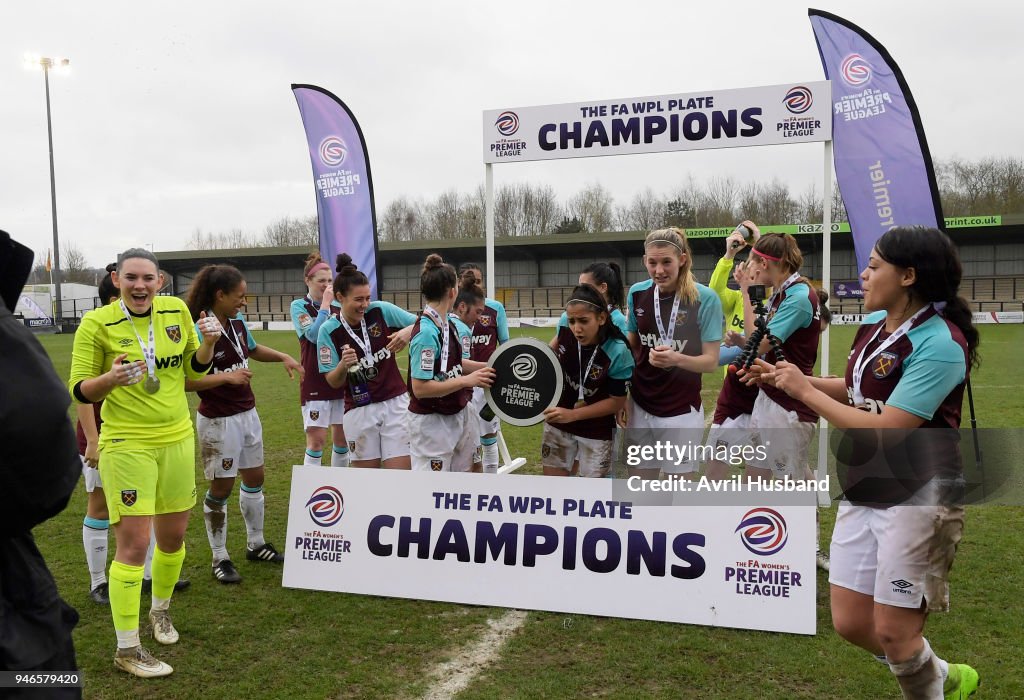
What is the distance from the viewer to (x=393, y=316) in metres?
5.78

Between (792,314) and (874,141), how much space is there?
4000mm

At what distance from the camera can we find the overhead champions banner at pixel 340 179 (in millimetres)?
10617

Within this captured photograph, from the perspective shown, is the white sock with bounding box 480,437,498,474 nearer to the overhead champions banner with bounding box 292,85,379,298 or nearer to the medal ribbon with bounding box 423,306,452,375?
the medal ribbon with bounding box 423,306,452,375

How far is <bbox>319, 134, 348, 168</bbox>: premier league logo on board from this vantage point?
10.8 meters

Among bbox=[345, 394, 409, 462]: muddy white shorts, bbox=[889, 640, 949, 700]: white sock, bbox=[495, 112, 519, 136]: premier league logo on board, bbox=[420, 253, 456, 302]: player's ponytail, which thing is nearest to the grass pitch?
bbox=[889, 640, 949, 700]: white sock

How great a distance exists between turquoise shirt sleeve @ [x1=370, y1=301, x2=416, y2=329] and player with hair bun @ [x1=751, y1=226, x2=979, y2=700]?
3.63 meters

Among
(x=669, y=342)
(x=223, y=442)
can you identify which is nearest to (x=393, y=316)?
(x=223, y=442)

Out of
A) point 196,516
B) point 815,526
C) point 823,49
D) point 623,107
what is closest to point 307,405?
point 196,516

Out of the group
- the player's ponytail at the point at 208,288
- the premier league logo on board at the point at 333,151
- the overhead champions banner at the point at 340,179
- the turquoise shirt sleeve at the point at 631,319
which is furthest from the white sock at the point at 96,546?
the premier league logo on board at the point at 333,151

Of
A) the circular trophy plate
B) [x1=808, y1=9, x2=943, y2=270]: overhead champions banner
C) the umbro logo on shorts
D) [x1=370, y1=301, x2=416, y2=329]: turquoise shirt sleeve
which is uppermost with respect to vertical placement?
[x1=808, y1=9, x2=943, y2=270]: overhead champions banner

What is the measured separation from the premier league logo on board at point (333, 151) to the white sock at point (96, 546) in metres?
7.25

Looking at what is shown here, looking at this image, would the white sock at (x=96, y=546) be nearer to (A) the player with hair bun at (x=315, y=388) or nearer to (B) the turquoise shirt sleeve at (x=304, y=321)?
(A) the player with hair bun at (x=315, y=388)

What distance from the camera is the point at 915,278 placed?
2549 mm

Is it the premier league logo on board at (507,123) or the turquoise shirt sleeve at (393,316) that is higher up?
the premier league logo on board at (507,123)
